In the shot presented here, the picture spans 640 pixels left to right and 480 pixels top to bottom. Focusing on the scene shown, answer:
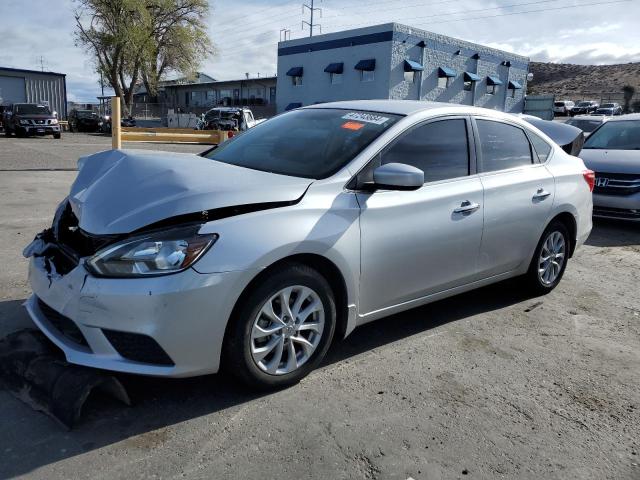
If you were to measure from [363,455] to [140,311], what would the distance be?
1267mm

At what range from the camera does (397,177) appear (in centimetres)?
331

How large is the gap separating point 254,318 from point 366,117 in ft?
5.74

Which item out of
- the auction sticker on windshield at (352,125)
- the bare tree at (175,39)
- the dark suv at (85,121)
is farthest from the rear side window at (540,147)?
the bare tree at (175,39)

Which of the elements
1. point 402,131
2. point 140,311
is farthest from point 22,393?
point 402,131

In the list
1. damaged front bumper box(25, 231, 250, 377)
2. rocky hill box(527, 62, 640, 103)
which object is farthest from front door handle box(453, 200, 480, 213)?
rocky hill box(527, 62, 640, 103)

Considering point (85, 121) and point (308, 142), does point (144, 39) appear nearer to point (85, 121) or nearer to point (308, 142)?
point (85, 121)

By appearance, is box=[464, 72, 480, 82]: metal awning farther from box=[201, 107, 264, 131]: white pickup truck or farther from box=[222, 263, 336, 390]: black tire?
box=[222, 263, 336, 390]: black tire

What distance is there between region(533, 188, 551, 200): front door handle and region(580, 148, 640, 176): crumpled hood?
4.35 metres

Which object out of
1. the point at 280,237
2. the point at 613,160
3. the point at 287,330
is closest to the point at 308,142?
the point at 280,237

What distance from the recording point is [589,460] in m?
2.76

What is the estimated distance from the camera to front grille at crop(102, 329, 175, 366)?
2.73m

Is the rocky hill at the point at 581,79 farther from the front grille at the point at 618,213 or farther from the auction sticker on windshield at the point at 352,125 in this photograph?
the auction sticker on windshield at the point at 352,125

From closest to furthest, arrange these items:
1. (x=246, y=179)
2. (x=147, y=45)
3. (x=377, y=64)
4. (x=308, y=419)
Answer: (x=308, y=419), (x=246, y=179), (x=377, y=64), (x=147, y=45)

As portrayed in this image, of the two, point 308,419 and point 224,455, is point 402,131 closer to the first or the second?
point 308,419
